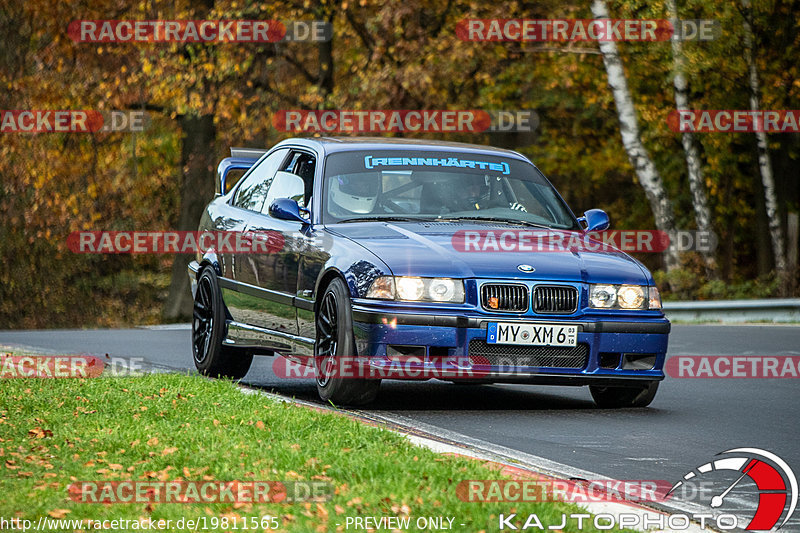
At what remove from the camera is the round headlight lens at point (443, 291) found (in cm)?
862

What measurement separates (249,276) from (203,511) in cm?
556

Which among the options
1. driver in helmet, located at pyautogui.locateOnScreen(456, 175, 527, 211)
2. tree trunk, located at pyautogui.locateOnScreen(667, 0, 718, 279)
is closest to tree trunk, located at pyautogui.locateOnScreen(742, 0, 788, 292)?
tree trunk, located at pyautogui.locateOnScreen(667, 0, 718, 279)

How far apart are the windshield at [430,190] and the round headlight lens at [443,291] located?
1.11 m

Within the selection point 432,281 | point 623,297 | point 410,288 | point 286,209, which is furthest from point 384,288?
point 623,297

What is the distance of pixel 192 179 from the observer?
28844mm

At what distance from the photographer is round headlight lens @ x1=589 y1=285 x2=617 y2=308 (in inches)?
349

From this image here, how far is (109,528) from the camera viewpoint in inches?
189

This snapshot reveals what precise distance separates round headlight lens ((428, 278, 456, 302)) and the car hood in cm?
4

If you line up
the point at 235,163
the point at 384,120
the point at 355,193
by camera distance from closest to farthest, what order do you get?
the point at 355,193, the point at 235,163, the point at 384,120

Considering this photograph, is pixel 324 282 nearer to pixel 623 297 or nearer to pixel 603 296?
pixel 603 296

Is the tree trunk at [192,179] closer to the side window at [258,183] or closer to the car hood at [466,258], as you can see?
the side window at [258,183]

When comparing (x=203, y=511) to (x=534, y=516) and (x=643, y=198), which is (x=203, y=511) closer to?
(x=534, y=516)

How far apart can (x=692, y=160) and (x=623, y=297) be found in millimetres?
19191

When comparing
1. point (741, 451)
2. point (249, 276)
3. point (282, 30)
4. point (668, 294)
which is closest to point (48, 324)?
point (282, 30)
